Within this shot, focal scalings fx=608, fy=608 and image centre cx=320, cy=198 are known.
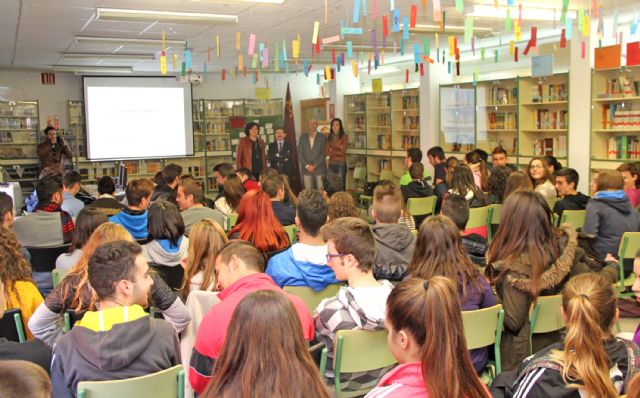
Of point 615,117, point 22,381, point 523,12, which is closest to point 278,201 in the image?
point 523,12

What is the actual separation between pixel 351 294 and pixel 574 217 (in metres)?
3.87

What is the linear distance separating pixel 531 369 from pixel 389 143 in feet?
36.5

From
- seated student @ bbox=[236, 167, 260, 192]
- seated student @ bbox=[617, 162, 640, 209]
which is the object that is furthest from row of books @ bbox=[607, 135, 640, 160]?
seated student @ bbox=[236, 167, 260, 192]

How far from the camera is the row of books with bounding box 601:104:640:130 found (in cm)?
822

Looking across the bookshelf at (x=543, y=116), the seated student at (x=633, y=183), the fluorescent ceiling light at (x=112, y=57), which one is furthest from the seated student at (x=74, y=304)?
the fluorescent ceiling light at (x=112, y=57)

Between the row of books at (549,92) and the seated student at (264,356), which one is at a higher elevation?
the row of books at (549,92)

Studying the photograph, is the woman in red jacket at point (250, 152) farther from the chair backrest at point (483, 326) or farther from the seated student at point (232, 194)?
the chair backrest at point (483, 326)

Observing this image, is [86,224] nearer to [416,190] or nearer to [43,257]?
[43,257]

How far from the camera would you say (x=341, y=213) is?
472 cm

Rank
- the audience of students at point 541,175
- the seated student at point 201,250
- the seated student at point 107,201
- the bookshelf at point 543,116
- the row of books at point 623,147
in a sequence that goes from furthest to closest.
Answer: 1. the bookshelf at point 543,116
2. the row of books at point 623,147
3. the audience of students at point 541,175
4. the seated student at point 107,201
5. the seated student at point 201,250

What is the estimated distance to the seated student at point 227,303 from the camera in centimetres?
235

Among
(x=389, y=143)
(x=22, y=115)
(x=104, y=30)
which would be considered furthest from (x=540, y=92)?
(x=22, y=115)

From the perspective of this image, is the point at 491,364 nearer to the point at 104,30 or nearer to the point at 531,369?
the point at 531,369

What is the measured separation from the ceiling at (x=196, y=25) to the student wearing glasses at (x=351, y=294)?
458cm
